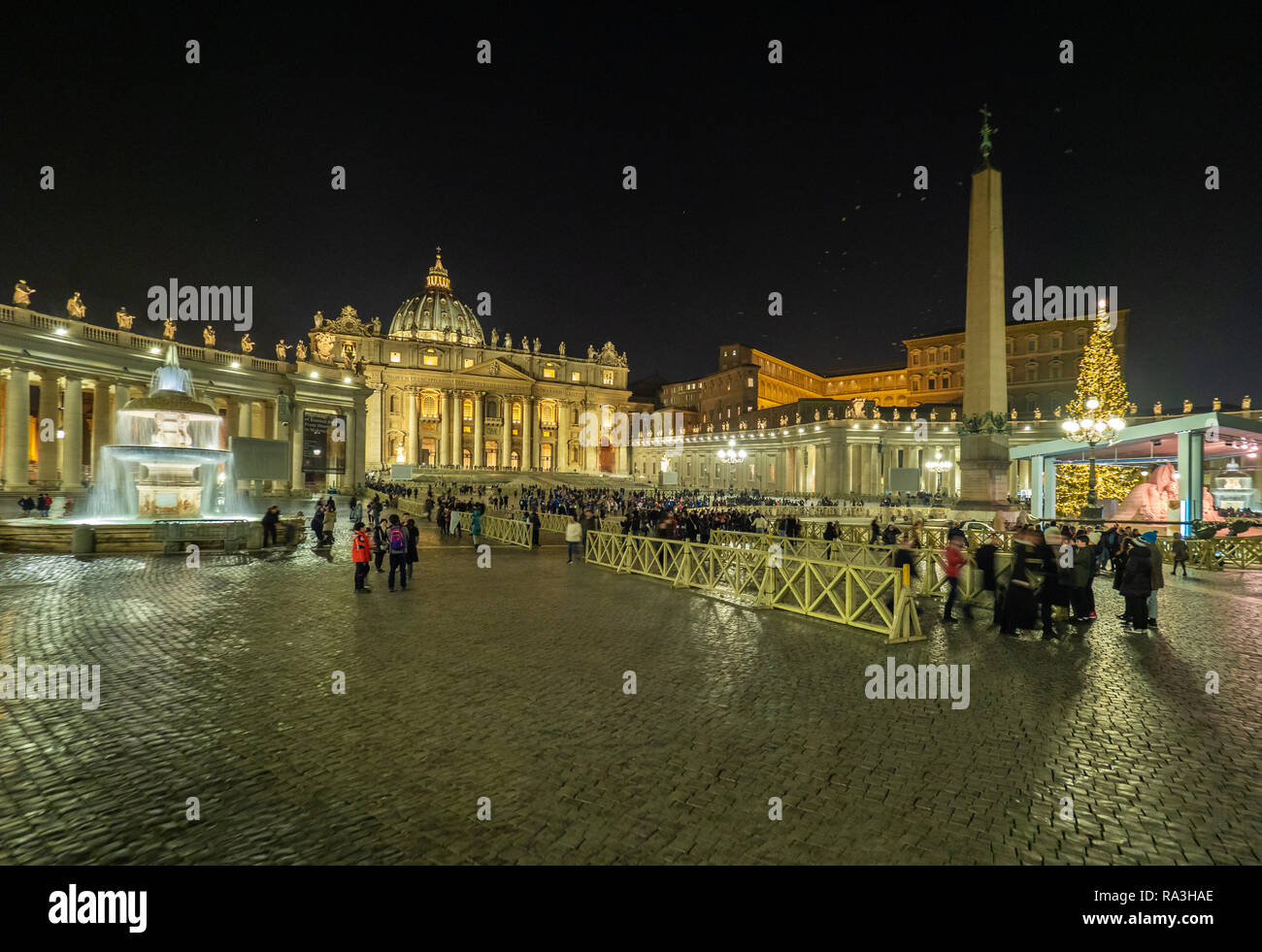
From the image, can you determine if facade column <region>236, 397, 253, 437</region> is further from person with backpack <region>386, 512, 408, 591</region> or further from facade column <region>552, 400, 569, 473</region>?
facade column <region>552, 400, 569, 473</region>

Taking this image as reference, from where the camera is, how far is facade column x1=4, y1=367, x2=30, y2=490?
27.7m

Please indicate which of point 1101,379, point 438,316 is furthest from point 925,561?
point 438,316

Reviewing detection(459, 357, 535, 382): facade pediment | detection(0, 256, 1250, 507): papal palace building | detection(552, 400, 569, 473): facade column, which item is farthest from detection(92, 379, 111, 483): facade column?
detection(552, 400, 569, 473): facade column

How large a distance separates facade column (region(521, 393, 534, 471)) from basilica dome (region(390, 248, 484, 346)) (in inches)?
710

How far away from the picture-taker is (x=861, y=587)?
362 inches

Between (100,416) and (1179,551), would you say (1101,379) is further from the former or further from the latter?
(100,416)

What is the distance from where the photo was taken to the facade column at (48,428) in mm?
29359

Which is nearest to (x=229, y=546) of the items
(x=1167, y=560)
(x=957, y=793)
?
(x=957, y=793)

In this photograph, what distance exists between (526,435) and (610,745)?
9270 cm

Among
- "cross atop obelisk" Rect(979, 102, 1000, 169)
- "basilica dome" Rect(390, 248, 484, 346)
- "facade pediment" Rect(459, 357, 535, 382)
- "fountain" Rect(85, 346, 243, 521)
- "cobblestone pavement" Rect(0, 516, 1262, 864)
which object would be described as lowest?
"cobblestone pavement" Rect(0, 516, 1262, 864)

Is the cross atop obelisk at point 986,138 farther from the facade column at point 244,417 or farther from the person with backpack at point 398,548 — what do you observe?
the facade column at point 244,417

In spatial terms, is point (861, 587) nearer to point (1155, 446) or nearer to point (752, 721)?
point (752, 721)

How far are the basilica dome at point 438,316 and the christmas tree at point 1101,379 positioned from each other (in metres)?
93.2

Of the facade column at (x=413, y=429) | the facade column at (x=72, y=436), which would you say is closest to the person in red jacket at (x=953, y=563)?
the facade column at (x=72, y=436)
